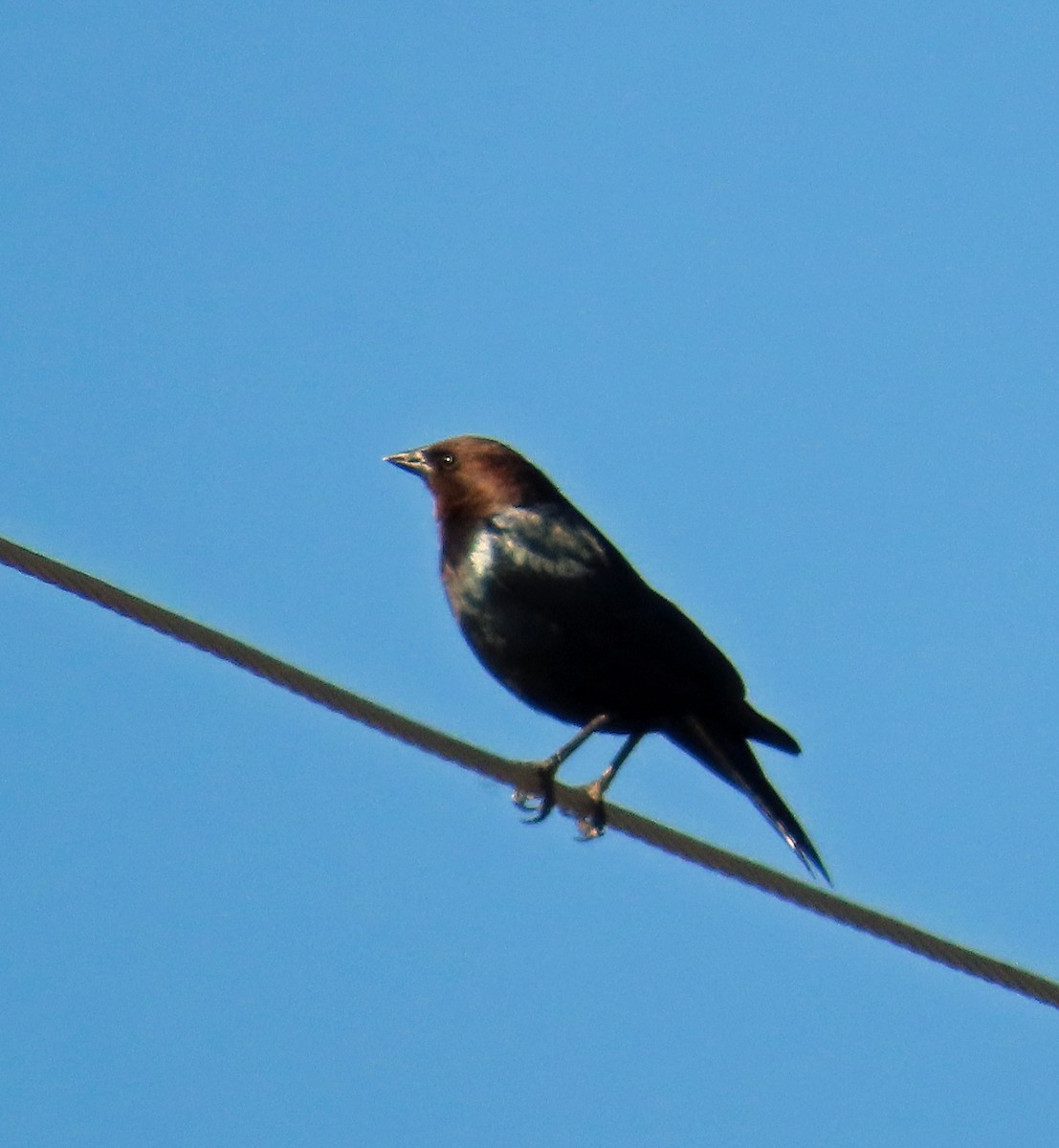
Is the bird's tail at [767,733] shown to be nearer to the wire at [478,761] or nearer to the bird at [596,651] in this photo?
the bird at [596,651]

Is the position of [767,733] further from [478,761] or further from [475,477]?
[478,761]

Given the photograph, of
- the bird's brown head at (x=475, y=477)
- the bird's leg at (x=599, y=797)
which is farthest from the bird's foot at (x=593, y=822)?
the bird's brown head at (x=475, y=477)

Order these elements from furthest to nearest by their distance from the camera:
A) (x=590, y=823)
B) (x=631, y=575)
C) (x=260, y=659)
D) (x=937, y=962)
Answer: (x=631, y=575)
(x=590, y=823)
(x=937, y=962)
(x=260, y=659)

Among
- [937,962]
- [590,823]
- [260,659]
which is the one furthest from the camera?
[590,823]

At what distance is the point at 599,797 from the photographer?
673 cm

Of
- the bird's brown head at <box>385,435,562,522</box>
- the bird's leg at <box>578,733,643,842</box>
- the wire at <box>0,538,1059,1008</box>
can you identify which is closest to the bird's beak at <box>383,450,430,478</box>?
the bird's brown head at <box>385,435,562,522</box>

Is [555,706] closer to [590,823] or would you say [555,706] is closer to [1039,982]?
[590,823]

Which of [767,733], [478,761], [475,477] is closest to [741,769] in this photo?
[767,733]

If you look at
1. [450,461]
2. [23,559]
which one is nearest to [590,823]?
[450,461]

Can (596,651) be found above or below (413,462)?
below

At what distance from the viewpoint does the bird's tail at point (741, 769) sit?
6.64 m

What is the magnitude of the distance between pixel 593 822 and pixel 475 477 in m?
1.35

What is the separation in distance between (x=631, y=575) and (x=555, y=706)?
0.52m

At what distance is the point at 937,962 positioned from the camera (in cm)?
491
